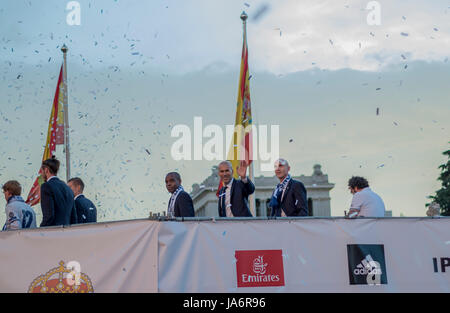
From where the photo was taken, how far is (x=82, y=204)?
998 centimetres

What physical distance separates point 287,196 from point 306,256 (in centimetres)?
221

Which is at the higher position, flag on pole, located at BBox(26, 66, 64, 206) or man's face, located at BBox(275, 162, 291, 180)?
flag on pole, located at BBox(26, 66, 64, 206)

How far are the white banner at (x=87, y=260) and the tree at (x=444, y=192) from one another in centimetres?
4817

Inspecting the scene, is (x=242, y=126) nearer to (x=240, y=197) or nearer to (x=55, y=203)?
(x=240, y=197)

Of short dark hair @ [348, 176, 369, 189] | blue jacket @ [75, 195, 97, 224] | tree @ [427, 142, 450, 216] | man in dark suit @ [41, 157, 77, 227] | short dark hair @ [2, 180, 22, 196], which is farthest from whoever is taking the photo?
tree @ [427, 142, 450, 216]

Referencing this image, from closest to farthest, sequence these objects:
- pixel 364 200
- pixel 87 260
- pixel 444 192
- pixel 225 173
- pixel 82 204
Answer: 1. pixel 87 260
2. pixel 364 200
3. pixel 225 173
4. pixel 82 204
5. pixel 444 192

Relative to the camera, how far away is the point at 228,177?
9.06 metres

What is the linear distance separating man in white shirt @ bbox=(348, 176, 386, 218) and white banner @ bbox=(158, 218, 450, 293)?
67.6 inches

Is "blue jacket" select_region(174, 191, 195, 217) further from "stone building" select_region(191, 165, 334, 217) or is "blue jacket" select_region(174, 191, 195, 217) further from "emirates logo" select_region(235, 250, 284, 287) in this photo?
"stone building" select_region(191, 165, 334, 217)

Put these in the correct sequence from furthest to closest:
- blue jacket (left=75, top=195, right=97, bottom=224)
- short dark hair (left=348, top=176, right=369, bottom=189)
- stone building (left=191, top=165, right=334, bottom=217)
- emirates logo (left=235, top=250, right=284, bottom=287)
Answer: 1. stone building (left=191, top=165, right=334, bottom=217)
2. blue jacket (left=75, top=195, right=97, bottom=224)
3. short dark hair (left=348, top=176, right=369, bottom=189)
4. emirates logo (left=235, top=250, right=284, bottom=287)

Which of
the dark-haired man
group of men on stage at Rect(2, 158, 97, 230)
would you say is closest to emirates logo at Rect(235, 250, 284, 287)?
group of men on stage at Rect(2, 158, 97, 230)

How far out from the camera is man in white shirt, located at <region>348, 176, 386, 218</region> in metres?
8.81

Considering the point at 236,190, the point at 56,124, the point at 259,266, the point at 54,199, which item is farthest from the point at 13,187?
the point at 56,124

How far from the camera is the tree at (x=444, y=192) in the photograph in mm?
51969
